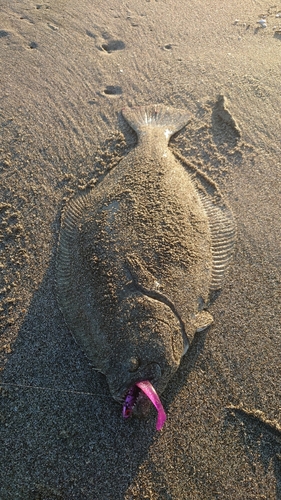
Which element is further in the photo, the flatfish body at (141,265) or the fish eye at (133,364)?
the flatfish body at (141,265)

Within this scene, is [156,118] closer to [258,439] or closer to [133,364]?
[133,364]

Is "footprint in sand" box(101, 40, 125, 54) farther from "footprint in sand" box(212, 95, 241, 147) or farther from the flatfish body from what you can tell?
the flatfish body

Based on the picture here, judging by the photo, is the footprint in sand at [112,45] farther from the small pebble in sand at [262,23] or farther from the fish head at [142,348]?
the fish head at [142,348]

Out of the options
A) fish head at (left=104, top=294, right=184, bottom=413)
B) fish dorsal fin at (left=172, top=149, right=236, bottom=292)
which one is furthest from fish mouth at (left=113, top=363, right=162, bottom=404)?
fish dorsal fin at (left=172, top=149, right=236, bottom=292)

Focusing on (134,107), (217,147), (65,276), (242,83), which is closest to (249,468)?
(65,276)

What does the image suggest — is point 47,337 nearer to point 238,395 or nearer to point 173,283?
point 173,283

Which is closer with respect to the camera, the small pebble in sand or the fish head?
the fish head

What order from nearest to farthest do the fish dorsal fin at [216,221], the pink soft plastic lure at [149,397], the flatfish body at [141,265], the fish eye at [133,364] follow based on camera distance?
1. the pink soft plastic lure at [149,397]
2. the fish eye at [133,364]
3. the flatfish body at [141,265]
4. the fish dorsal fin at [216,221]

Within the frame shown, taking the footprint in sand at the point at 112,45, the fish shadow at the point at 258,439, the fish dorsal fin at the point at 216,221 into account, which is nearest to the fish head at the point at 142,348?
the fish shadow at the point at 258,439
